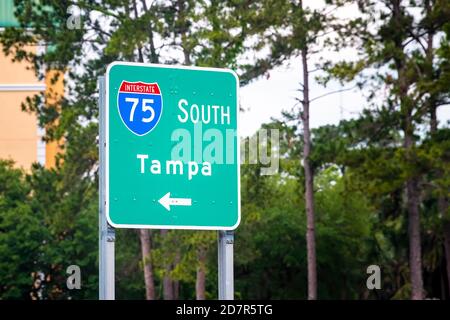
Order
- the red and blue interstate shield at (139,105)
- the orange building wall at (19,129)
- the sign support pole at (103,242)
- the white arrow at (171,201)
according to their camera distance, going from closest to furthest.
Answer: the sign support pole at (103,242)
the red and blue interstate shield at (139,105)
the white arrow at (171,201)
the orange building wall at (19,129)

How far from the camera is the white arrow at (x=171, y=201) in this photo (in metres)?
7.72

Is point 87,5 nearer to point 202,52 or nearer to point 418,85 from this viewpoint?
point 202,52

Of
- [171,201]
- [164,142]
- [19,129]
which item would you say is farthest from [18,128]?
[164,142]

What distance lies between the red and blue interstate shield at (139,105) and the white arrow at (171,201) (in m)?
0.43

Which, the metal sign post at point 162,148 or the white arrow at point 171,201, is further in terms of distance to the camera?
the white arrow at point 171,201

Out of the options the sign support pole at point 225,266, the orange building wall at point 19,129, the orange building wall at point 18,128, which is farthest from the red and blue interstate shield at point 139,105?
the orange building wall at point 18,128

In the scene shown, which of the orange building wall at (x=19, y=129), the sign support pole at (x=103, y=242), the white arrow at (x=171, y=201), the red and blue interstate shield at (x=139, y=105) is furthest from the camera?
the orange building wall at (x=19, y=129)

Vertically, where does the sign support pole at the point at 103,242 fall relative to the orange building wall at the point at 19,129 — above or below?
below

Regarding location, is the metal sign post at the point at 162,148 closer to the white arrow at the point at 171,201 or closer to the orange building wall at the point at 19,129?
the white arrow at the point at 171,201

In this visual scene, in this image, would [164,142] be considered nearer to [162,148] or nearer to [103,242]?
[162,148]

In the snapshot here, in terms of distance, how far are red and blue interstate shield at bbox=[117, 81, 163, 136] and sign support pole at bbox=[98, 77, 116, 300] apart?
13 cm

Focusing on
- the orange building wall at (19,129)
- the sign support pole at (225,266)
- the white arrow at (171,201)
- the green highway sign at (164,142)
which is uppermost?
the orange building wall at (19,129)

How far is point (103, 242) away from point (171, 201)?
50 cm

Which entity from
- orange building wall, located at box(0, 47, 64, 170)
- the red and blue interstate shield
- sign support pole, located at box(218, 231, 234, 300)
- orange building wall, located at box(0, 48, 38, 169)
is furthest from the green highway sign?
orange building wall, located at box(0, 48, 38, 169)
